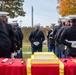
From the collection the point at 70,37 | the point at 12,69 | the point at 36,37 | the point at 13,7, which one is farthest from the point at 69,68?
the point at 13,7

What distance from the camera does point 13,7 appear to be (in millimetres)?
50125

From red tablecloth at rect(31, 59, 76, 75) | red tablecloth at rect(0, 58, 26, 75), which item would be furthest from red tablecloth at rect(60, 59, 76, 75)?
red tablecloth at rect(0, 58, 26, 75)

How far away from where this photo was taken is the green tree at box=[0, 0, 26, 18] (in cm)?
4814

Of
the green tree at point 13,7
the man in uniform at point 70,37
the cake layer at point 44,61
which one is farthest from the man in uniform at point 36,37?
the green tree at point 13,7

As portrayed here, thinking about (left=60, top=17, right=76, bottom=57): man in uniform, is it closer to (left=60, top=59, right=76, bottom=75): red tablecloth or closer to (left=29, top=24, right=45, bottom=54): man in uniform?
(left=60, top=59, right=76, bottom=75): red tablecloth

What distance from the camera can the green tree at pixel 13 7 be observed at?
48144 mm

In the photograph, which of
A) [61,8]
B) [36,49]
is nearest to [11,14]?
[61,8]

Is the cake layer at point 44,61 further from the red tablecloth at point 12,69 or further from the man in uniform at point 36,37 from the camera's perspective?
the man in uniform at point 36,37

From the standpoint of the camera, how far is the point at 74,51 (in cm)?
873

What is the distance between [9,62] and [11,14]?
1700 inches

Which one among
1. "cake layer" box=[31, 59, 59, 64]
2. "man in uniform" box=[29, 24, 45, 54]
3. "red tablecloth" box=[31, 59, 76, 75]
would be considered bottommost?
"man in uniform" box=[29, 24, 45, 54]

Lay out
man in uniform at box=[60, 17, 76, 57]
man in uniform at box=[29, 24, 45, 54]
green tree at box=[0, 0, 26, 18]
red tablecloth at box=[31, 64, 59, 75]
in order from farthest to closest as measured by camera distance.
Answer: green tree at box=[0, 0, 26, 18] < man in uniform at box=[29, 24, 45, 54] < man in uniform at box=[60, 17, 76, 57] < red tablecloth at box=[31, 64, 59, 75]

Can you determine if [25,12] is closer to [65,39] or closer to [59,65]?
[65,39]

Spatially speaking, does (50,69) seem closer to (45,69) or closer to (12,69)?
(45,69)
